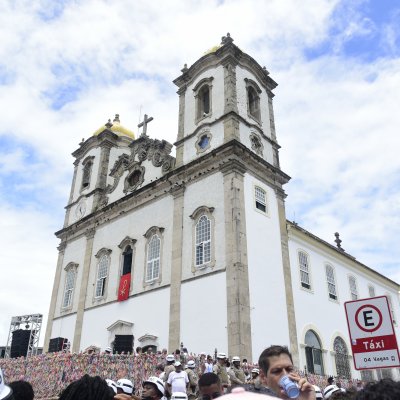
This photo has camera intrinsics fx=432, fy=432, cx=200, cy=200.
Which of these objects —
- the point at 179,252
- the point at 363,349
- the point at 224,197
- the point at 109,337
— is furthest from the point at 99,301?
the point at 363,349

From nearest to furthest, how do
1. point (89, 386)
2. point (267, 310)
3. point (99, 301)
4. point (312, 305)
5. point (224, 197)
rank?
point (89, 386) → point (267, 310) → point (224, 197) → point (312, 305) → point (99, 301)

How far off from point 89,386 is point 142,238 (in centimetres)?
1969

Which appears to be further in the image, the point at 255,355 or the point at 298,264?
the point at 298,264

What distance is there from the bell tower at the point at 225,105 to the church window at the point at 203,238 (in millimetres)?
3574

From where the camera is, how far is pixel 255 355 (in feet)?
53.2

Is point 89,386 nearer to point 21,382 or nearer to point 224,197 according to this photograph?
point 21,382

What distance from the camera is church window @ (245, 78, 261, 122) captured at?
23.7m

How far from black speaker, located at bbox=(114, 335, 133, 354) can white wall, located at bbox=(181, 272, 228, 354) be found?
340 cm

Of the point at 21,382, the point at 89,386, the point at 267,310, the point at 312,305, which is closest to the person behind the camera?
the point at 89,386

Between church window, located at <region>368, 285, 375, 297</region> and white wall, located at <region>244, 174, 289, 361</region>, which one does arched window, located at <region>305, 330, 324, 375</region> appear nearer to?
white wall, located at <region>244, 174, 289, 361</region>

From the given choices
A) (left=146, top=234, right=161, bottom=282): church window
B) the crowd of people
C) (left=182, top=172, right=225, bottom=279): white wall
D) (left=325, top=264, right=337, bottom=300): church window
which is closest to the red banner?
(left=146, top=234, right=161, bottom=282): church window

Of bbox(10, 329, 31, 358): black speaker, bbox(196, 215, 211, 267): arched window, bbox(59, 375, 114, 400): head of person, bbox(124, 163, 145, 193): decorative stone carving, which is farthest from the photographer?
bbox(124, 163, 145, 193): decorative stone carving

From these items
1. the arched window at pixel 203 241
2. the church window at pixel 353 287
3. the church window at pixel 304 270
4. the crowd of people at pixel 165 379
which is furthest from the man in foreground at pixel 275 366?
the church window at pixel 353 287

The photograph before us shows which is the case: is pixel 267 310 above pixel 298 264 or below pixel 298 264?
below
